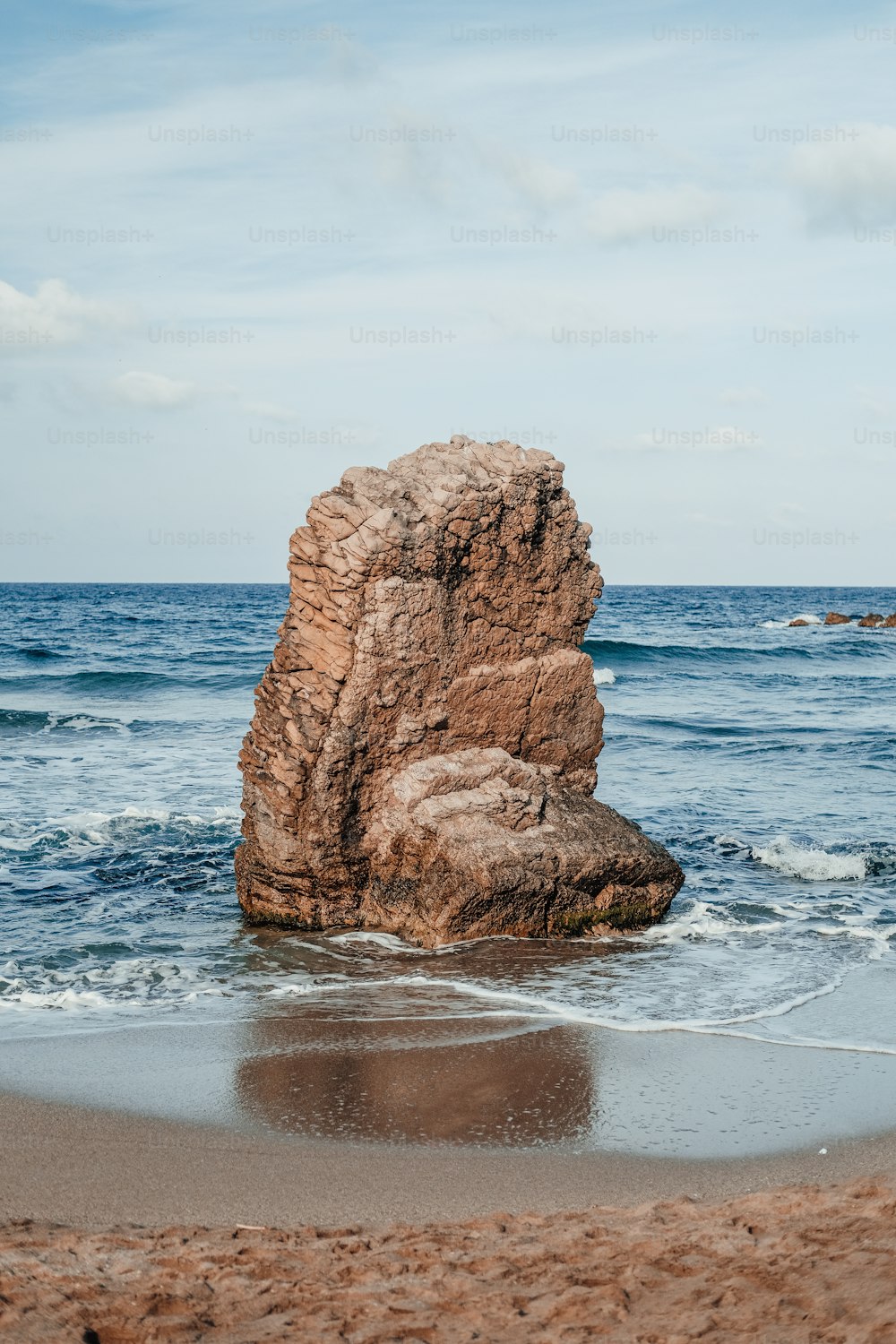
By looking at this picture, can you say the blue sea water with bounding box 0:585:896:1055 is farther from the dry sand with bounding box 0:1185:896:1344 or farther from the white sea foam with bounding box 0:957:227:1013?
the dry sand with bounding box 0:1185:896:1344

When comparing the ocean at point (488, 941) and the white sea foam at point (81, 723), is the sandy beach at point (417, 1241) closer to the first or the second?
the ocean at point (488, 941)

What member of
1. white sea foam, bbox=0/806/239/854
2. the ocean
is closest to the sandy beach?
the ocean

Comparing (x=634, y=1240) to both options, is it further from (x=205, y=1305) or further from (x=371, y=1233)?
(x=205, y=1305)

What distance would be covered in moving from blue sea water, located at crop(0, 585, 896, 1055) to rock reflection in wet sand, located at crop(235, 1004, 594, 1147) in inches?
12.7

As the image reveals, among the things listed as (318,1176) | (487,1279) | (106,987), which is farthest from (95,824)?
(487,1279)

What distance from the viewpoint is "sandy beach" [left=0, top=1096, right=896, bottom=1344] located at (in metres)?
3.29

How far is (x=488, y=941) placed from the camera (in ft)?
27.5


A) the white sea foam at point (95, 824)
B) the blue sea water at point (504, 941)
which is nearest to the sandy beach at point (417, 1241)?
the blue sea water at point (504, 941)

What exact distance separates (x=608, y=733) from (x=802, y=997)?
1294 cm

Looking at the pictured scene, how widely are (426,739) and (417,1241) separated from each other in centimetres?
509

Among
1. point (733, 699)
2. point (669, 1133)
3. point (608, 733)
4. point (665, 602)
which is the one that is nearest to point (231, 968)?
point (669, 1133)

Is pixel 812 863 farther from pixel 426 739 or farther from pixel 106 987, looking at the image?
pixel 106 987

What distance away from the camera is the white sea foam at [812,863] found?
1095 centimetres

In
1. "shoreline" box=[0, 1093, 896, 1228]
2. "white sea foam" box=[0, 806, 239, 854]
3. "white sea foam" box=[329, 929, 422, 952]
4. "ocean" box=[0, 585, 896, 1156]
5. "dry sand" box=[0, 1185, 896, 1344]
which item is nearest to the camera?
"dry sand" box=[0, 1185, 896, 1344]
